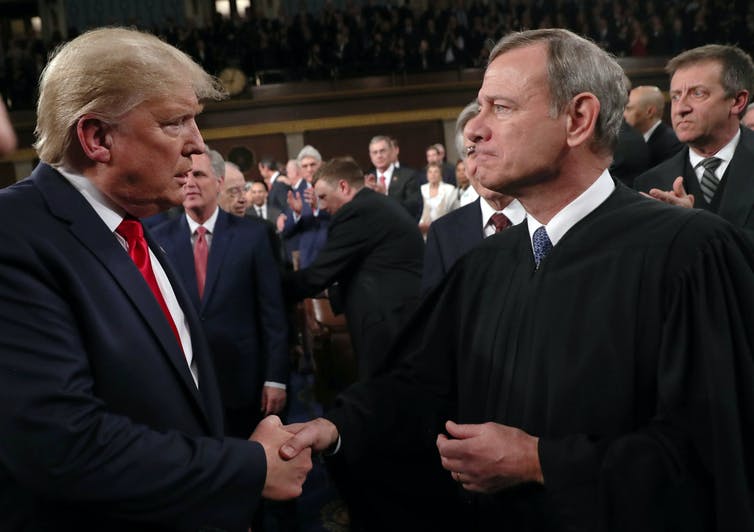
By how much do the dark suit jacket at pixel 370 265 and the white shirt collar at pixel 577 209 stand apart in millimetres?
2330

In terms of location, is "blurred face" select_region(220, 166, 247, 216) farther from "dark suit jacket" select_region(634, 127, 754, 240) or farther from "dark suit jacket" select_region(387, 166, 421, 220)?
"dark suit jacket" select_region(387, 166, 421, 220)

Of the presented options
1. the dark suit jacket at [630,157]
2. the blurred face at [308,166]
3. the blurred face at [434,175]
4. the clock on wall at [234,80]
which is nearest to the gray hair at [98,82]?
the dark suit jacket at [630,157]

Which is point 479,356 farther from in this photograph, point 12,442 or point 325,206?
point 325,206

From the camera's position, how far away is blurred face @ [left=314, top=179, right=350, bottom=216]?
4684mm

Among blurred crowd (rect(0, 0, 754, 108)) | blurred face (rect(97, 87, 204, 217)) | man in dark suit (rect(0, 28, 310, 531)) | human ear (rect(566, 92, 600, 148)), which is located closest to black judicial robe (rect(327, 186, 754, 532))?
human ear (rect(566, 92, 600, 148))

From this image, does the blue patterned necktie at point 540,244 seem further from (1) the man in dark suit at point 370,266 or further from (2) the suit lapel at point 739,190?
(1) the man in dark suit at point 370,266

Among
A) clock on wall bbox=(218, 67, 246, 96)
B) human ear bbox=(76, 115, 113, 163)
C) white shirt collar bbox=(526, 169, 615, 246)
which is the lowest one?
white shirt collar bbox=(526, 169, 615, 246)

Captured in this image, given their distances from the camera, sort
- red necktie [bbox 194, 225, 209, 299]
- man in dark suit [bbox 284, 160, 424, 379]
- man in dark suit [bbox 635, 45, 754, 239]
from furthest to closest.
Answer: man in dark suit [bbox 284, 160, 424, 379]
red necktie [bbox 194, 225, 209, 299]
man in dark suit [bbox 635, 45, 754, 239]

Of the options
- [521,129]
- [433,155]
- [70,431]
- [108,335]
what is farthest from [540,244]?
[433,155]

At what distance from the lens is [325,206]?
476cm

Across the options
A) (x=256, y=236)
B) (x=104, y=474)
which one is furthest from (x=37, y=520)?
(x=256, y=236)

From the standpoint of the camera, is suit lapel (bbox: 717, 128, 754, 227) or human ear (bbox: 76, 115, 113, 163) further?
suit lapel (bbox: 717, 128, 754, 227)

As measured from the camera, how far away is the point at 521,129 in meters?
1.92

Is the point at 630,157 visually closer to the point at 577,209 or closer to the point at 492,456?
the point at 577,209
